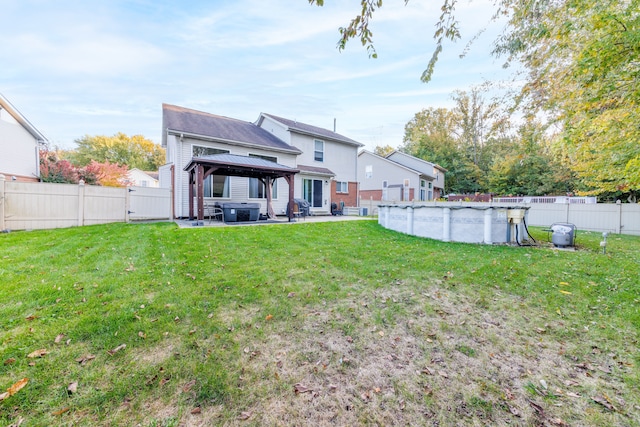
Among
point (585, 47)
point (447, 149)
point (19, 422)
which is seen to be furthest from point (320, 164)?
point (447, 149)

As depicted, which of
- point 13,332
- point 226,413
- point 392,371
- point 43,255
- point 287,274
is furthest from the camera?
point 43,255

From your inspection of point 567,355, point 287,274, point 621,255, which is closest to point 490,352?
point 567,355

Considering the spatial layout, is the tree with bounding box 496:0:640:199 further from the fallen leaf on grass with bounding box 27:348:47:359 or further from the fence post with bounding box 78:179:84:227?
the fence post with bounding box 78:179:84:227

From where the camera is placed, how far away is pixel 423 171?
2608cm

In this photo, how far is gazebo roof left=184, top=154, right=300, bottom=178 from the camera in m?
9.41

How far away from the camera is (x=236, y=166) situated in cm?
979

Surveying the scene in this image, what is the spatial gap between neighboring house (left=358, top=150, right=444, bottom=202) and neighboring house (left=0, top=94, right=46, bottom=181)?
23.6 meters

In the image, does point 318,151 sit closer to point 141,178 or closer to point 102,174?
point 102,174

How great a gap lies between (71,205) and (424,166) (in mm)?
25740

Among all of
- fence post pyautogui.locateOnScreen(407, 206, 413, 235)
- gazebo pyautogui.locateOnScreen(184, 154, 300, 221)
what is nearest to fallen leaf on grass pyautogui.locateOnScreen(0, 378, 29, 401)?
gazebo pyautogui.locateOnScreen(184, 154, 300, 221)

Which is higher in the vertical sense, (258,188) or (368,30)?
(368,30)

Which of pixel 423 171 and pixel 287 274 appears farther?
pixel 423 171

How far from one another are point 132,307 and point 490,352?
394cm

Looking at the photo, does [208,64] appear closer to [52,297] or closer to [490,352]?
[52,297]
